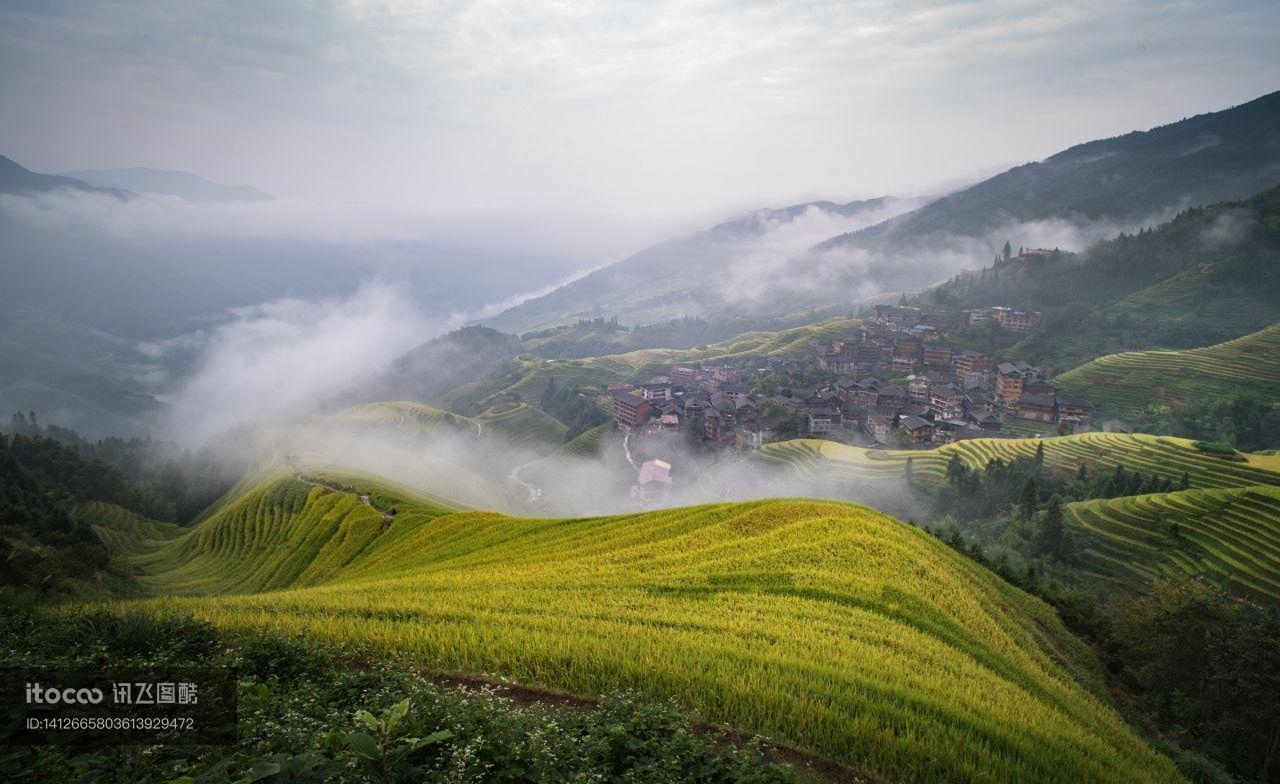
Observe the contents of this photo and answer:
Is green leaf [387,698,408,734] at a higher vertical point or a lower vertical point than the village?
higher

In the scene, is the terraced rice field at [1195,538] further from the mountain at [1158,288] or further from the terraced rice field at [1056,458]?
the mountain at [1158,288]

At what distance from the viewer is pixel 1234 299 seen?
133 metres

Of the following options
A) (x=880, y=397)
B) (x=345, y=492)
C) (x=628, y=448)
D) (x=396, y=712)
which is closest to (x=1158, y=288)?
(x=880, y=397)

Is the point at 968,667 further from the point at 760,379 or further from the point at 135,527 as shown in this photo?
the point at 760,379

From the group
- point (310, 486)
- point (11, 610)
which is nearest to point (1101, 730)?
point (11, 610)

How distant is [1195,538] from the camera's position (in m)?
47.0

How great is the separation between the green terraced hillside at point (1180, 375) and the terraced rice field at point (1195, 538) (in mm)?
52500

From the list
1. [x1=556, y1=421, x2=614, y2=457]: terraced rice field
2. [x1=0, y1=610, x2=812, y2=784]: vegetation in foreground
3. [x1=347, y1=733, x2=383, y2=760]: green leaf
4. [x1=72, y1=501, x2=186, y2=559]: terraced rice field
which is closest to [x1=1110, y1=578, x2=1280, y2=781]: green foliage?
[x1=0, y1=610, x2=812, y2=784]: vegetation in foreground

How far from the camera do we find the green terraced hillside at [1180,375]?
92.1m

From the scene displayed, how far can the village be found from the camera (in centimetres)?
9500

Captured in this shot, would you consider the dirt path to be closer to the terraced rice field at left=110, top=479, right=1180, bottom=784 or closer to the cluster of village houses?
the terraced rice field at left=110, top=479, right=1180, bottom=784

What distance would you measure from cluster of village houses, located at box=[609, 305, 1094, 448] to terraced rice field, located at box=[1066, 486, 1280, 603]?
128 ft

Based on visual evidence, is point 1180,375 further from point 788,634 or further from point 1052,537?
point 788,634

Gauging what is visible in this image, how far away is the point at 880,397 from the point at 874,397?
10.7ft
